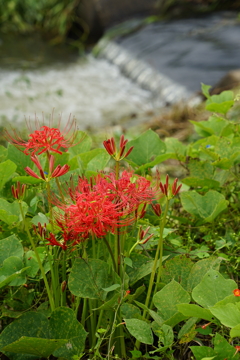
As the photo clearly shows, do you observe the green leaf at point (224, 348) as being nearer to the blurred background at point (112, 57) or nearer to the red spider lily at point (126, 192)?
the red spider lily at point (126, 192)

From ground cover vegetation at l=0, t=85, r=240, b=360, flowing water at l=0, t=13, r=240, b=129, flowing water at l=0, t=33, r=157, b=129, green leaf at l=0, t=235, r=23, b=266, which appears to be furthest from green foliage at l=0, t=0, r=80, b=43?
green leaf at l=0, t=235, r=23, b=266

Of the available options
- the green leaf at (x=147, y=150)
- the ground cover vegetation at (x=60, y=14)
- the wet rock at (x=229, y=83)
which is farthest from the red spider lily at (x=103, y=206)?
the ground cover vegetation at (x=60, y=14)

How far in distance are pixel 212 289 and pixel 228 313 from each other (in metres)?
0.08

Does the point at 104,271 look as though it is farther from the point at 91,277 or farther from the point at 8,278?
the point at 8,278

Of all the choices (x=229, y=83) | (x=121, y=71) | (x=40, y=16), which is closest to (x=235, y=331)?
(x=229, y=83)

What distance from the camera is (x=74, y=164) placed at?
3.59ft

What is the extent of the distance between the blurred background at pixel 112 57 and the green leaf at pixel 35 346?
3.58m

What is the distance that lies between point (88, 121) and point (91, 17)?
8.87 ft

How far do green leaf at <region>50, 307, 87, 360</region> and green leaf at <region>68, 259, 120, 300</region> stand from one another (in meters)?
0.05

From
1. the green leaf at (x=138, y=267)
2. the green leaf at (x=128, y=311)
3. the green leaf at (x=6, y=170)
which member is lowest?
the green leaf at (x=128, y=311)

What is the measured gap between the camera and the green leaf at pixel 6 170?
98 cm

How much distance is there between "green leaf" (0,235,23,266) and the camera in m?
0.91

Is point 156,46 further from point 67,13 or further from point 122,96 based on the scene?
point 67,13

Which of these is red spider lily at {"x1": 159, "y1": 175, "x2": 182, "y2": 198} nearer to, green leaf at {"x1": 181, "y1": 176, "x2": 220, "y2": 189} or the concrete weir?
green leaf at {"x1": 181, "y1": 176, "x2": 220, "y2": 189}
